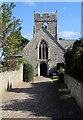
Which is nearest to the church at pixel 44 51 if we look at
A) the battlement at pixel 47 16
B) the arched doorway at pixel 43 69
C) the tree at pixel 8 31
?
the arched doorway at pixel 43 69

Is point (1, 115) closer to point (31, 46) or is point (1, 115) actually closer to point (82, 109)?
point (82, 109)

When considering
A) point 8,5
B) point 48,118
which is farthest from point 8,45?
point 48,118

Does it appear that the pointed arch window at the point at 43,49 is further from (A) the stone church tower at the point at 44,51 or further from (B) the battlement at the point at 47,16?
(B) the battlement at the point at 47,16

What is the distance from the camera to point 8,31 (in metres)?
16.7

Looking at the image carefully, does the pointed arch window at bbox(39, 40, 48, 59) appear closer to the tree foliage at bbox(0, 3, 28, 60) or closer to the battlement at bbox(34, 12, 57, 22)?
the battlement at bbox(34, 12, 57, 22)

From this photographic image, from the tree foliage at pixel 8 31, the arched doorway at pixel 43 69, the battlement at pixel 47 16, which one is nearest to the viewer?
the tree foliage at pixel 8 31

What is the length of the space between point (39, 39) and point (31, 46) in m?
1.95

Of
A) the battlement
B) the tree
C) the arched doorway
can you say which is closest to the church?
the arched doorway

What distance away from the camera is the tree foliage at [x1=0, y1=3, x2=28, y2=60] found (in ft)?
52.5

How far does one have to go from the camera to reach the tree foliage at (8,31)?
16.0 m

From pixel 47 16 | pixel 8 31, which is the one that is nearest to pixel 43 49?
pixel 47 16

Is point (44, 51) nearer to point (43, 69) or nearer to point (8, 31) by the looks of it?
point (43, 69)

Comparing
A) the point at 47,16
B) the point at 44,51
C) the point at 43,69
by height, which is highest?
the point at 47,16

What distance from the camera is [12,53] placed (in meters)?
16.8
